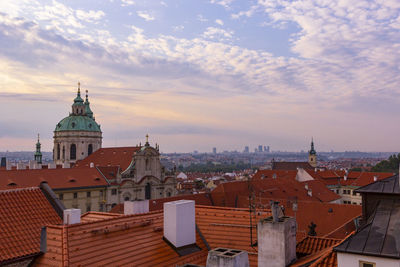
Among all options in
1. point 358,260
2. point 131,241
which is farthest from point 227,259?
point 131,241


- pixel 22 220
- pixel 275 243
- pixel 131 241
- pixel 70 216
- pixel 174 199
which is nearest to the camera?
pixel 275 243

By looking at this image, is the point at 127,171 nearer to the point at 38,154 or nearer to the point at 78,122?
the point at 78,122

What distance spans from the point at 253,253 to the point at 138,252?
12.6ft

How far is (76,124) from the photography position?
9131 centimetres

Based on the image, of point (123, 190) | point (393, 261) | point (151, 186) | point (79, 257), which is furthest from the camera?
point (151, 186)

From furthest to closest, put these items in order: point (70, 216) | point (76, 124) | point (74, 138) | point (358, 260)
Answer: point (76, 124), point (74, 138), point (70, 216), point (358, 260)

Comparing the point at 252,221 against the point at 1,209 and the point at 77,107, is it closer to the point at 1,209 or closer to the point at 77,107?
the point at 1,209

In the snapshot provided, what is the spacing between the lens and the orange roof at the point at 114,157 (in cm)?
7031

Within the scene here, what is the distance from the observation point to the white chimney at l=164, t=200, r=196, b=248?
13.0 meters

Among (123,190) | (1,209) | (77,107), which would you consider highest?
(77,107)

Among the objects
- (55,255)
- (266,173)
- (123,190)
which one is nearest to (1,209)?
(55,255)

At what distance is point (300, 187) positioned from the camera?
6712 centimetres

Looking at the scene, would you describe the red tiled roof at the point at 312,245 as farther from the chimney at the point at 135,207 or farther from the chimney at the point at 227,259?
the chimney at the point at 135,207

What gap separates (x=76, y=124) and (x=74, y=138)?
3.43 m
